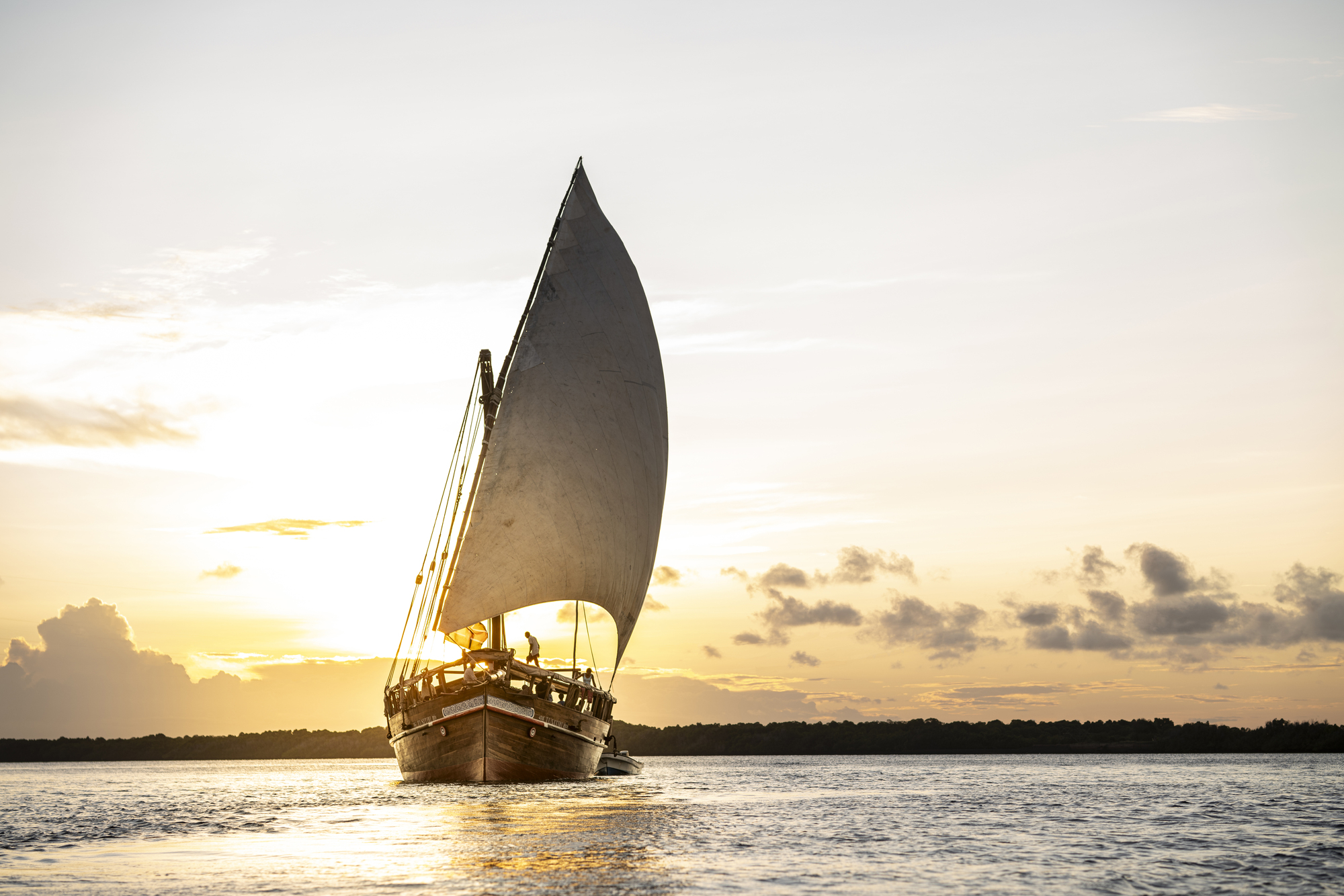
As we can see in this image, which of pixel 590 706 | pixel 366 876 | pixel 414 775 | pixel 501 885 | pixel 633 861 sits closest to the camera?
pixel 501 885

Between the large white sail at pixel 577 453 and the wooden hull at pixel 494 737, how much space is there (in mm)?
4113

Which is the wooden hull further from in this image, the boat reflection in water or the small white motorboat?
the small white motorboat

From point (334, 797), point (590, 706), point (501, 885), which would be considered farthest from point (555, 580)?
point (501, 885)

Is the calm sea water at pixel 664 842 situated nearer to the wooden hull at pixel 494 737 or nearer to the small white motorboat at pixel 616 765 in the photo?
the wooden hull at pixel 494 737

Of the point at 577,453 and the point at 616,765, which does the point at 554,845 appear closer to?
the point at 577,453

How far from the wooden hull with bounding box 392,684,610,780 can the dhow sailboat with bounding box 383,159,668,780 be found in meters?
0.05

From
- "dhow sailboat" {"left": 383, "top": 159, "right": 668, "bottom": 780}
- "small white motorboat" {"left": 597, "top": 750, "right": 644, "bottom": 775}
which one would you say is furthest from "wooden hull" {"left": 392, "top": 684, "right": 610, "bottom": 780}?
"small white motorboat" {"left": 597, "top": 750, "right": 644, "bottom": 775}

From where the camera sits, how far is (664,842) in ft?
85.1

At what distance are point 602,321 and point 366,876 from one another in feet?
101

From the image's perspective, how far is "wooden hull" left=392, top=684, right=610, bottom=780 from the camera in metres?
37.6

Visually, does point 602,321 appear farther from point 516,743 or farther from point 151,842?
point 151,842

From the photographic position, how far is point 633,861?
22047 millimetres

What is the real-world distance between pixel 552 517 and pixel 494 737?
9.61 m

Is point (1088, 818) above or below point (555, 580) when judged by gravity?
below
